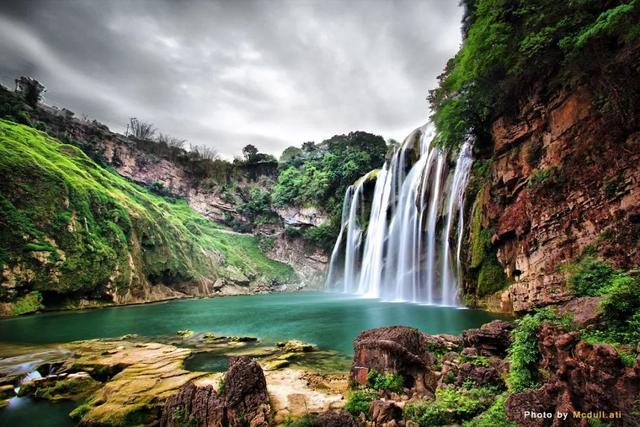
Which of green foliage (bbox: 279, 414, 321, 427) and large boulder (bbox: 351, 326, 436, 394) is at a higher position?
large boulder (bbox: 351, 326, 436, 394)

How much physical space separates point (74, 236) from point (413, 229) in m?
24.7

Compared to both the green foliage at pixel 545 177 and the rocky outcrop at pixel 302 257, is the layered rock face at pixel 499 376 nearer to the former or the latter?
the green foliage at pixel 545 177

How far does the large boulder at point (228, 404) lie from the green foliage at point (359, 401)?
1.26m

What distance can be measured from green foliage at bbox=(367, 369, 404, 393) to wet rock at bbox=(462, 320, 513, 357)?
1.88m

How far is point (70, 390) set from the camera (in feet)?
22.0

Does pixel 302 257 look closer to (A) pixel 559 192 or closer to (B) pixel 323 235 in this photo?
(B) pixel 323 235

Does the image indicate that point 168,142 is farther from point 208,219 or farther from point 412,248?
point 412,248

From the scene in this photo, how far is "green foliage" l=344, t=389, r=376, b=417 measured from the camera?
4699mm

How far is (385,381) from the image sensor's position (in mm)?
5305

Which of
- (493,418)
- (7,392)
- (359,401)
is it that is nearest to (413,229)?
(359,401)

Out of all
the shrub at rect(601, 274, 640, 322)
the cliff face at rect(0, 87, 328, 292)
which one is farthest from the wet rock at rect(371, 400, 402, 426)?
the cliff face at rect(0, 87, 328, 292)

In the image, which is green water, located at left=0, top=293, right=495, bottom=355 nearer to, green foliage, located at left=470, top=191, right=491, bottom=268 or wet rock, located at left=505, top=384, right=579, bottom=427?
green foliage, located at left=470, top=191, right=491, bottom=268

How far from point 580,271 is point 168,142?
7148 cm

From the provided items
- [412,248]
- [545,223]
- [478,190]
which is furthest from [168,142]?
[545,223]
